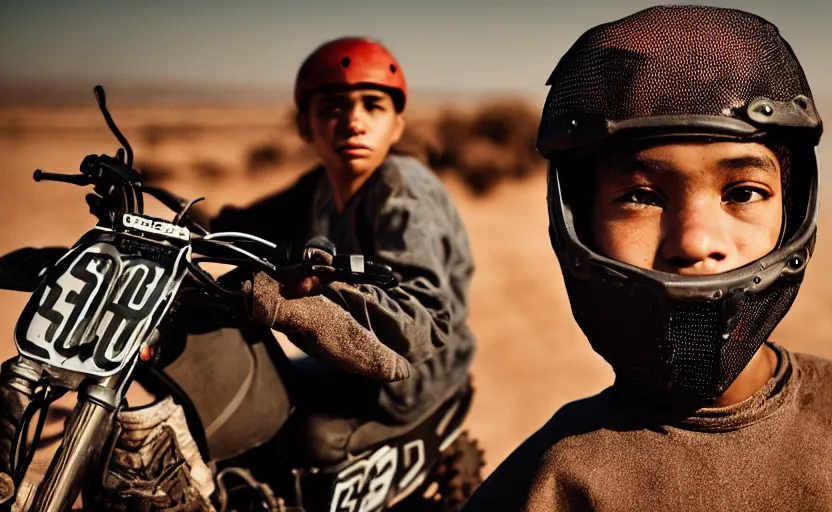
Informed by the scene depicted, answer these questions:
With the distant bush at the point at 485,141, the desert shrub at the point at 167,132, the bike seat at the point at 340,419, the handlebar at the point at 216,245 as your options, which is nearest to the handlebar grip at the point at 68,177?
the handlebar at the point at 216,245

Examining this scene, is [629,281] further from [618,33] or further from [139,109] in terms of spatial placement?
[139,109]

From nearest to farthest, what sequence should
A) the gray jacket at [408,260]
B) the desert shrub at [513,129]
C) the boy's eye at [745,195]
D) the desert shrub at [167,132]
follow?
1. the boy's eye at [745,195]
2. the gray jacket at [408,260]
3. the desert shrub at [513,129]
4. the desert shrub at [167,132]

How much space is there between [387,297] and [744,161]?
106 cm

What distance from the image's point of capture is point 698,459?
2.17 metres

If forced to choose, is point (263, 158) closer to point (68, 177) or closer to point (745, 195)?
point (68, 177)

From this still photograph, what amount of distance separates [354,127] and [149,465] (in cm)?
150

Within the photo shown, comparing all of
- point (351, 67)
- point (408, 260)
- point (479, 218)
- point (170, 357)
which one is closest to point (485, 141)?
point (479, 218)

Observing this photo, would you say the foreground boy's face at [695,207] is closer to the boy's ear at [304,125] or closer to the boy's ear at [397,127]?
the boy's ear at [397,127]

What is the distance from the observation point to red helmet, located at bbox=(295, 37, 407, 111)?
3.54m

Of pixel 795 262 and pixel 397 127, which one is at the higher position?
pixel 397 127

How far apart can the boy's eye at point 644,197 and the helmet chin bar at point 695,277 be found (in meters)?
A: 0.15

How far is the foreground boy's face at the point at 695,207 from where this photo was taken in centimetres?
205

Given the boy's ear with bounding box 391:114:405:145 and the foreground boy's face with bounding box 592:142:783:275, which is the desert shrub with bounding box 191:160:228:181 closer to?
the boy's ear with bounding box 391:114:405:145

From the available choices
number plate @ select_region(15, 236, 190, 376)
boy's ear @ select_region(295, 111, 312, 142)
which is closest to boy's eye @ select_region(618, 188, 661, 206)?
number plate @ select_region(15, 236, 190, 376)
